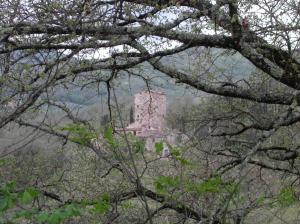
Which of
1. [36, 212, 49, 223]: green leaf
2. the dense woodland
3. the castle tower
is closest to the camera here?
[36, 212, 49, 223]: green leaf

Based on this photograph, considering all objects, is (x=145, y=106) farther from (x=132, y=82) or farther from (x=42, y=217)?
(x=42, y=217)

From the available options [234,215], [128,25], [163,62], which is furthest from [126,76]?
[234,215]

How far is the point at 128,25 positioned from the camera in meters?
5.50

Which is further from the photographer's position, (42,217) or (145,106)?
(145,106)

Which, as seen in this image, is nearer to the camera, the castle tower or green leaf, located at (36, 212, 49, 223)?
green leaf, located at (36, 212, 49, 223)

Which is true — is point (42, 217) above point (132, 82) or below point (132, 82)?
below

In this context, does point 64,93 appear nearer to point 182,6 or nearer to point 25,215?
point 182,6

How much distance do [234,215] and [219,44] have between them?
204 cm

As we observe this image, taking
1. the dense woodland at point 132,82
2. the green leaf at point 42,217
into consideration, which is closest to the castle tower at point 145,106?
the dense woodland at point 132,82

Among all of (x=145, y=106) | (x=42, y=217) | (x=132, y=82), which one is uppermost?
(x=132, y=82)

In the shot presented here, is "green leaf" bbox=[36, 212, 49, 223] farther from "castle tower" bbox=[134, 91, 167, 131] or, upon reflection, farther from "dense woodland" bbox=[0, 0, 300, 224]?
"castle tower" bbox=[134, 91, 167, 131]

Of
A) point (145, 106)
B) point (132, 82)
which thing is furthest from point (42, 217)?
point (145, 106)

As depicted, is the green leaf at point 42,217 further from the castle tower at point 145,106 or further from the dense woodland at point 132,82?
the castle tower at point 145,106

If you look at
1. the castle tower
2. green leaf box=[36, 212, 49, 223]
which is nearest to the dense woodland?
green leaf box=[36, 212, 49, 223]
